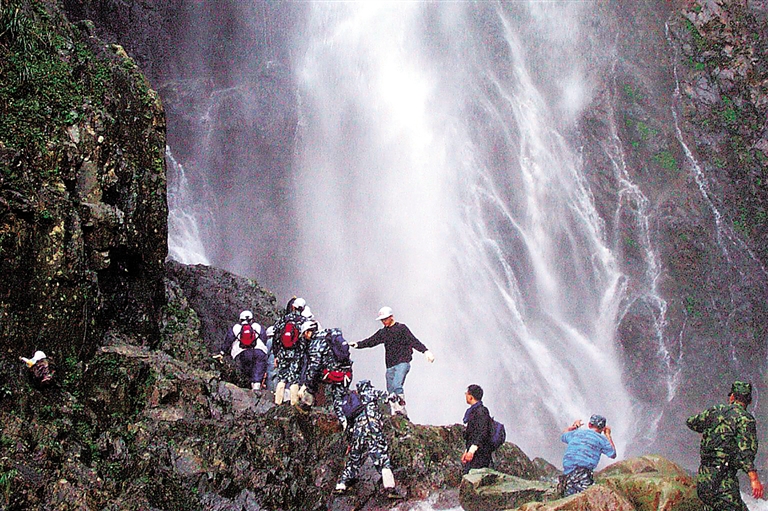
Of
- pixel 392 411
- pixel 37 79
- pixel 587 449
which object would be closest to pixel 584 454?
pixel 587 449

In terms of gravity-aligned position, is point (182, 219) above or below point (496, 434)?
above

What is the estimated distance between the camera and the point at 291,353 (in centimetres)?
876

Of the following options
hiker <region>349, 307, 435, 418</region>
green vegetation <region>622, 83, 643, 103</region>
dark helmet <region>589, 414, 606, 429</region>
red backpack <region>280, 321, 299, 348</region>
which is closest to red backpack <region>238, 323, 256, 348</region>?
red backpack <region>280, 321, 299, 348</region>

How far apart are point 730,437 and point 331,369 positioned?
4367 millimetres

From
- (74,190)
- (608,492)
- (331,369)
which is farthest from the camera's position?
(74,190)

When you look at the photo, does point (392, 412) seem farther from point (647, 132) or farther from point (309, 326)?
point (647, 132)

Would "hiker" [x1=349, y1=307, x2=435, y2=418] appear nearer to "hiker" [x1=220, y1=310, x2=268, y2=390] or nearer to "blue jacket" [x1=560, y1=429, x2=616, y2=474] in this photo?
"hiker" [x1=220, y1=310, x2=268, y2=390]

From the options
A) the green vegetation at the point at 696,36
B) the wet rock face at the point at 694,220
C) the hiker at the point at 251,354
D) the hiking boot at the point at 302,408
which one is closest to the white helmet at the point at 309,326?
the hiking boot at the point at 302,408

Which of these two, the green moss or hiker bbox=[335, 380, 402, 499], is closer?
hiker bbox=[335, 380, 402, 499]

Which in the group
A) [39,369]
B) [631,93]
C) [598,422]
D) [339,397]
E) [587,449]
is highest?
[631,93]

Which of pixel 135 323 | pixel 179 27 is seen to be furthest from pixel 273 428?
pixel 179 27

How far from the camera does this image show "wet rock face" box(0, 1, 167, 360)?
7820 mm

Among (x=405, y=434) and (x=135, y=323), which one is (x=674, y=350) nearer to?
(x=405, y=434)

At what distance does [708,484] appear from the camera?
259 inches
